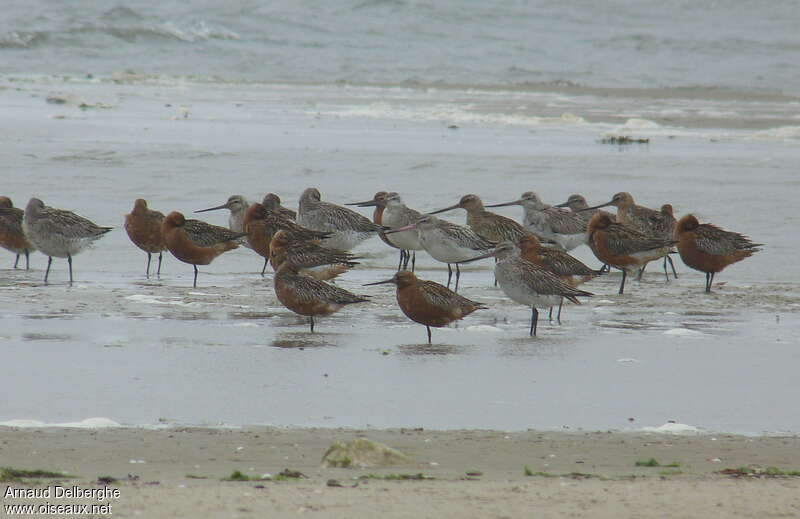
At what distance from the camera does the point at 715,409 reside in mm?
6832

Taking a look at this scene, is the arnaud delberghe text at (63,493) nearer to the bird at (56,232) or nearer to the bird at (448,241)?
the bird at (56,232)

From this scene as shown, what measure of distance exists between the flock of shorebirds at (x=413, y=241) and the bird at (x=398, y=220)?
0.04 ft

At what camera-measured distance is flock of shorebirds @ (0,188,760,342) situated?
30.0 feet

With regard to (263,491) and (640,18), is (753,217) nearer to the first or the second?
(263,491)

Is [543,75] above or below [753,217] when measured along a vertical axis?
above

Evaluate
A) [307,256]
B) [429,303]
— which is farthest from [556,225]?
[429,303]

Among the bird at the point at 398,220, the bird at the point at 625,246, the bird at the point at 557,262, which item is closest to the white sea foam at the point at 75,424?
the bird at the point at 557,262

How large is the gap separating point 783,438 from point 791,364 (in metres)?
1.78

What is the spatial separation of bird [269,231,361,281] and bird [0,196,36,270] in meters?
2.54

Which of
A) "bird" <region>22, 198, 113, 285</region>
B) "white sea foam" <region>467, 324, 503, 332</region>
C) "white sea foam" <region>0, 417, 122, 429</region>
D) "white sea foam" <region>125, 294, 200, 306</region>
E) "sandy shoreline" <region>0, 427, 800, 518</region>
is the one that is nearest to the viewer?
"sandy shoreline" <region>0, 427, 800, 518</region>

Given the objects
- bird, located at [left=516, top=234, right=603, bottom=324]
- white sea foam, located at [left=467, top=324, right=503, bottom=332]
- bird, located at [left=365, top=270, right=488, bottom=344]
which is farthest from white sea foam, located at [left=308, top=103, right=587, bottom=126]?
bird, located at [left=365, top=270, right=488, bottom=344]

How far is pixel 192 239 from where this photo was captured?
11.4 meters

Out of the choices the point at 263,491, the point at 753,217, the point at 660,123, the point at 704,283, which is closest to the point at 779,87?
the point at 660,123

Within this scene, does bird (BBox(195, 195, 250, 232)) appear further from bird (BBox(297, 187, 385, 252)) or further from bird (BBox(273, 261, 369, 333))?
bird (BBox(273, 261, 369, 333))
